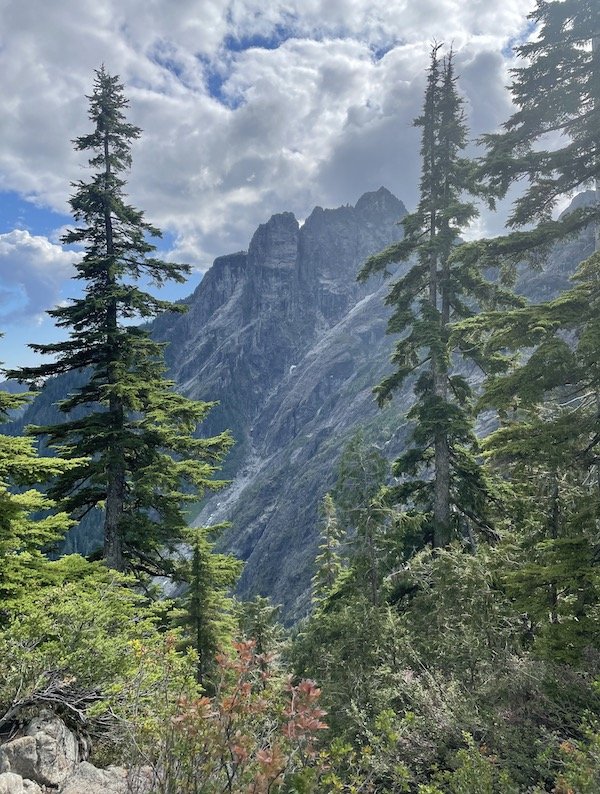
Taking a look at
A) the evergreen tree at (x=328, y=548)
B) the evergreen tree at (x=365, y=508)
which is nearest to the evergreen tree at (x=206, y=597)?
the evergreen tree at (x=365, y=508)

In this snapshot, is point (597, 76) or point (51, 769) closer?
point (51, 769)

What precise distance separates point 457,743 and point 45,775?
17.0ft

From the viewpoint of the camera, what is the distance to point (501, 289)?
53.0ft

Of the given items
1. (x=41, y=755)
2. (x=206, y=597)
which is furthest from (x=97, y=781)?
(x=206, y=597)

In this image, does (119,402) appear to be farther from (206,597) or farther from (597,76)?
(597,76)

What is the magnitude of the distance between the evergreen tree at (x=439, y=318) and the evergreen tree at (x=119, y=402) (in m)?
7.41

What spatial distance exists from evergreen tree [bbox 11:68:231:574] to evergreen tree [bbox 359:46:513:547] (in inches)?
292

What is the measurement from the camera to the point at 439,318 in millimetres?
16719

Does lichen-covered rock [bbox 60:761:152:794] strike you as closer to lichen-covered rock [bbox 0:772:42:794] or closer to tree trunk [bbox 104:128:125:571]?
lichen-covered rock [bbox 0:772:42:794]

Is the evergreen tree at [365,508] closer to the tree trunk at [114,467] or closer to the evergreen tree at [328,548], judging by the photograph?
the tree trunk at [114,467]

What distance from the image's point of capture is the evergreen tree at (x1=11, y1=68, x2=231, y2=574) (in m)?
12.6

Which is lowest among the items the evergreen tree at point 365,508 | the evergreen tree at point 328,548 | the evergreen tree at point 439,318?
the evergreen tree at point 328,548

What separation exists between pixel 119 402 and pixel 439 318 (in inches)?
440

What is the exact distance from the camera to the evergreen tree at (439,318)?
52.7 ft
